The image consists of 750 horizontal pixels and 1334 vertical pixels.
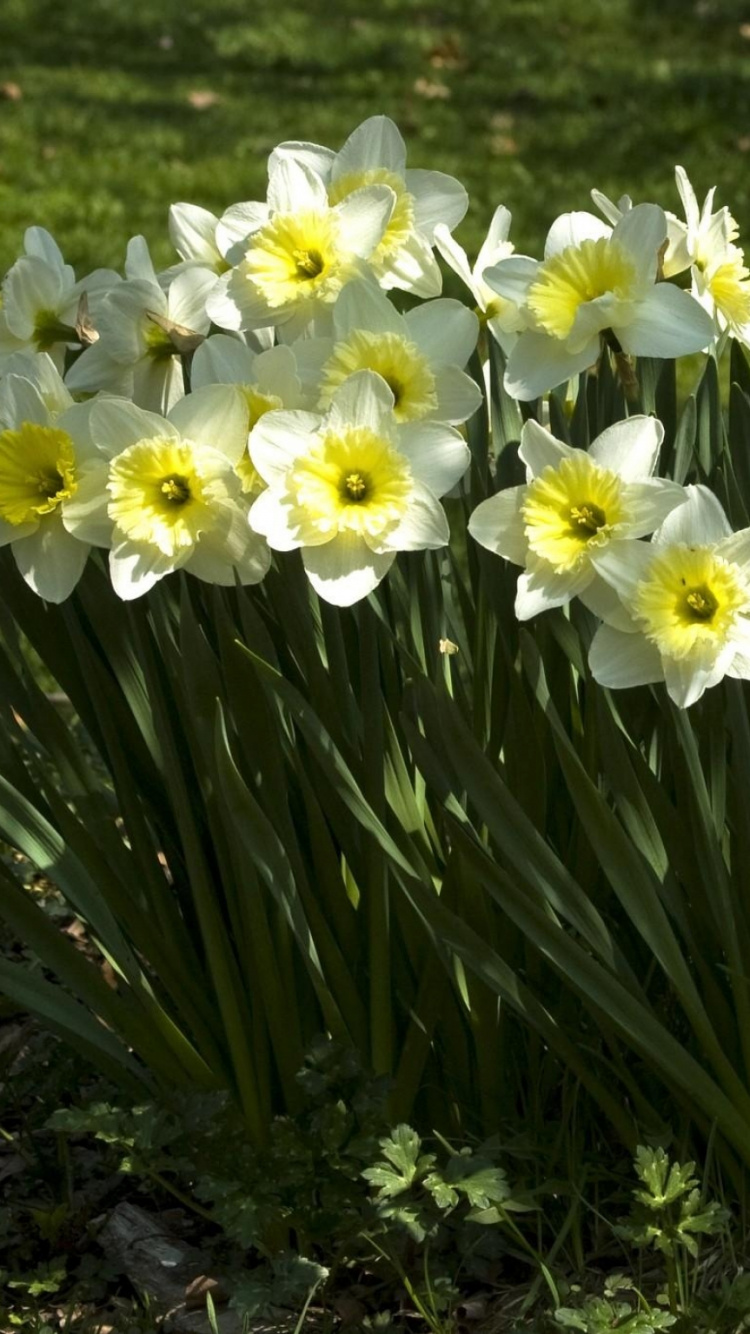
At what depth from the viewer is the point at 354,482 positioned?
4.97 ft

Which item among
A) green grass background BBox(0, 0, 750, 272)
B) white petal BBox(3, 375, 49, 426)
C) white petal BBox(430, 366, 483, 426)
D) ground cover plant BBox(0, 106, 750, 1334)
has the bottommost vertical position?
green grass background BBox(0, 0, 750, 272)

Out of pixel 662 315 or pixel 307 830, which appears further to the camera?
pixel 307 830

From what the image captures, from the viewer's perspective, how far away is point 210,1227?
1.96 metres

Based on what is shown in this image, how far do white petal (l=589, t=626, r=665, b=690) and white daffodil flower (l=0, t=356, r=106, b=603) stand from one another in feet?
1.76

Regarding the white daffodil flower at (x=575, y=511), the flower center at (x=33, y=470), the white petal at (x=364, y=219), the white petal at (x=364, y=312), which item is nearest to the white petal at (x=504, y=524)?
the white daffodil flower at (x=575, y=511)

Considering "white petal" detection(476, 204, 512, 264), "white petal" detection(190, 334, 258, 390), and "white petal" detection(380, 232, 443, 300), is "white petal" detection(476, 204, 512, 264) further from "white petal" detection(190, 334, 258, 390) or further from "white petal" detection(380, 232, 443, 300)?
"white petal" detection(190, 334, 258, 390)

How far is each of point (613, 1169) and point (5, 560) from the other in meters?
0.98

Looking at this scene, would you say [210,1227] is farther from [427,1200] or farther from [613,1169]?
[613,1169]

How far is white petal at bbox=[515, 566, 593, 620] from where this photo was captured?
1482mm

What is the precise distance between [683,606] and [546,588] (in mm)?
131

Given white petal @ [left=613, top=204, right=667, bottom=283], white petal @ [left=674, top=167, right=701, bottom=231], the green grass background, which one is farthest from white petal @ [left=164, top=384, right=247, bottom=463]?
the green grass background

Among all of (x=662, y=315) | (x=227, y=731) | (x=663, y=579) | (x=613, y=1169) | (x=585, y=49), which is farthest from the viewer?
(x=585, y=49)

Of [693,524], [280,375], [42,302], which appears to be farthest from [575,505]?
[42,302]

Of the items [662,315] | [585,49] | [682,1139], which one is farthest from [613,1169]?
[585,49]
